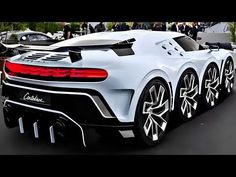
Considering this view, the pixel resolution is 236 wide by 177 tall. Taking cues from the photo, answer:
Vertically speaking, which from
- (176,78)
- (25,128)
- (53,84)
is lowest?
(25,128)

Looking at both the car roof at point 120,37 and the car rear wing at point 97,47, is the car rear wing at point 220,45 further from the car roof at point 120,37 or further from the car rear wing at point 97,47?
the car rear wing at point 97,47

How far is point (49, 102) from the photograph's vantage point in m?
3.15

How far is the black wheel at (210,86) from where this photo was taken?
15.7 feet

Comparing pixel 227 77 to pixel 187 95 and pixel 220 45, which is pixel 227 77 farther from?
pixel 220 45

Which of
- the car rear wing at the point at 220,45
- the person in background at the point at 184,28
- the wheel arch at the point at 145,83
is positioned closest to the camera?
the wheel arch at the point at 145,83

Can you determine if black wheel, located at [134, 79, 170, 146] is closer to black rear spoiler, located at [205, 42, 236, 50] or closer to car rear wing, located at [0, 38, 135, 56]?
car rear wing, located at [0, 38, 135, 56]

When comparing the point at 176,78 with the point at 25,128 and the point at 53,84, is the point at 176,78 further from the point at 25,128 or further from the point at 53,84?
the point at 25,128

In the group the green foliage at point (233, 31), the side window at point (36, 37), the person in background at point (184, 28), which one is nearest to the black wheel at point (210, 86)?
the person in background at point (184, 28)

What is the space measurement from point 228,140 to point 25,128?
2377 mm

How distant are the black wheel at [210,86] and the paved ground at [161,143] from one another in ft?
2.14

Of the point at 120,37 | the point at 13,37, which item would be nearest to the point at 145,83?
the point at 120,37

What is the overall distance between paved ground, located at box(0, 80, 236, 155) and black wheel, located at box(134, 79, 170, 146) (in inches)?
5.5
